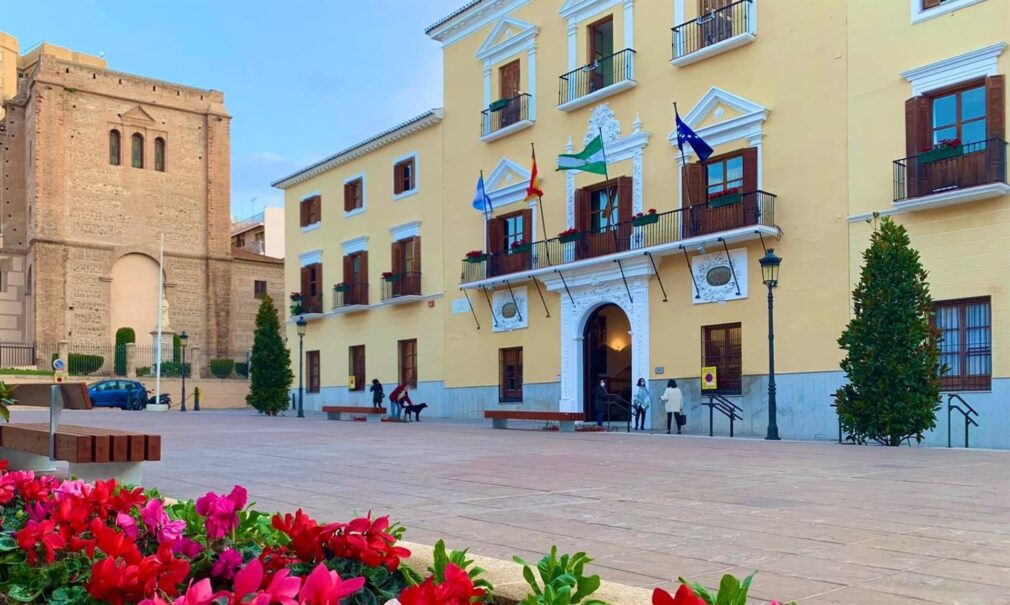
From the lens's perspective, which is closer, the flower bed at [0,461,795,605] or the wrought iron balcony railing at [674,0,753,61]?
the flower bed at [0,461,795,605]

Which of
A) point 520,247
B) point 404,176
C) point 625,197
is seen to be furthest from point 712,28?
point 404,176

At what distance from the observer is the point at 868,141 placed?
19391 millimetres

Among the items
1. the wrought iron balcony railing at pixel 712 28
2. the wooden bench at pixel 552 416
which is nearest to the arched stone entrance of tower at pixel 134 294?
the wooden bench at pixel 552 416

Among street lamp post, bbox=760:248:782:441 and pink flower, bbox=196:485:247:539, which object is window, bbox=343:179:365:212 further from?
pink flower, bbox=196:485:247:539

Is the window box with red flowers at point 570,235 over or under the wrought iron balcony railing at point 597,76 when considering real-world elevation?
under

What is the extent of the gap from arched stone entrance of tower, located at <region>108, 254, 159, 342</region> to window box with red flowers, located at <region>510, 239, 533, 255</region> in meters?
29.2

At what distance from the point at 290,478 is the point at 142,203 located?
44760 millimetres

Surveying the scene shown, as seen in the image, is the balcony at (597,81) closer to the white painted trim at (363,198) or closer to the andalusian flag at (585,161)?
the andalusian flag at (585,161)

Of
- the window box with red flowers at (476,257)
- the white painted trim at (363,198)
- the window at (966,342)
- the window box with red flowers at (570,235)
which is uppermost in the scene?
the white painted trim at (363,198)

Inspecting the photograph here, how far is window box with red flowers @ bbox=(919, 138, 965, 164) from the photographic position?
17594 millimetres

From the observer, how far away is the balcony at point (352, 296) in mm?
33406

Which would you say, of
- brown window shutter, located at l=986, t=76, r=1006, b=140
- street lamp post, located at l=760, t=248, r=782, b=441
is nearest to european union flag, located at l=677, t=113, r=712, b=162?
street lamp post, located at l=760, t=248, r=782, b=441

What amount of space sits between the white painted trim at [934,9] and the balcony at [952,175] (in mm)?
Answer: 2641

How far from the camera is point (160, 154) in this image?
51.5 m
